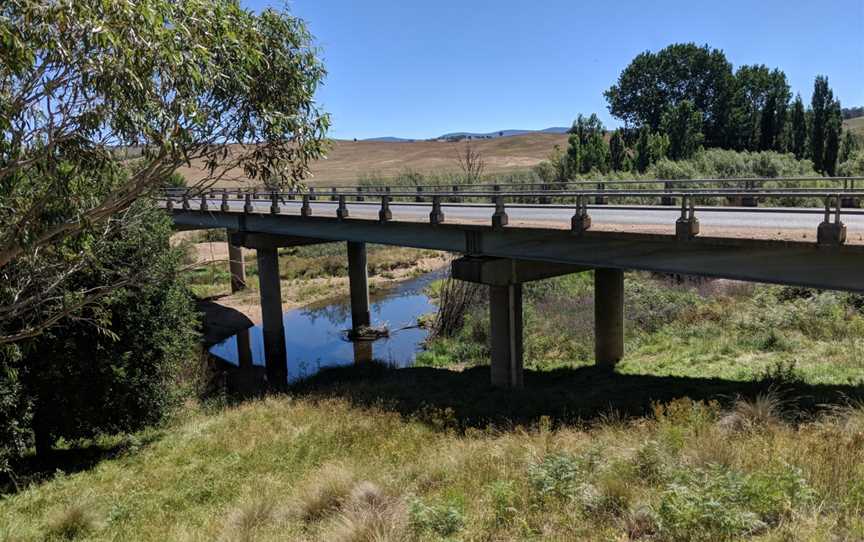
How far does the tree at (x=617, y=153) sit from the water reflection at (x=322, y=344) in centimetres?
3240

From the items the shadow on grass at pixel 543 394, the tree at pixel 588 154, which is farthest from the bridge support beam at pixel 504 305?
the tree at pixel 588 154

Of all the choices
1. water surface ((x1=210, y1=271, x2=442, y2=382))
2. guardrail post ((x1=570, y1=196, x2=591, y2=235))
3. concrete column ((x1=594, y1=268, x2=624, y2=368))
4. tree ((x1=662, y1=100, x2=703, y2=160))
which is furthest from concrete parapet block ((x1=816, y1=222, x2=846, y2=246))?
tree ((x1=662, y1=100, x2=703, y2=160))

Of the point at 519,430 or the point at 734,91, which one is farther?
the point at 734,91

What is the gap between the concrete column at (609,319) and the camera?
18.9m

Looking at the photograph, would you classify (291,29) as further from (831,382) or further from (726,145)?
(726,145)

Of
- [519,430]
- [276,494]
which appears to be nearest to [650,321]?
[519,430]

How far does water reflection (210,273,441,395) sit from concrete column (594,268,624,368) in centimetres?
766

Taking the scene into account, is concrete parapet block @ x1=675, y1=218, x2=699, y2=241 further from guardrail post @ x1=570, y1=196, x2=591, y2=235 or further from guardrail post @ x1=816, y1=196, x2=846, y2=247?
guardrail post @ x1=570, y1=196, x2=591, y2=235

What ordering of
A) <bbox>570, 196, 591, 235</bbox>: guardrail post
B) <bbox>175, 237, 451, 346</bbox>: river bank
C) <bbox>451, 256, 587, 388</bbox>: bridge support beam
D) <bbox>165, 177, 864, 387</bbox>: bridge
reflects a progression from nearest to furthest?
<bbox>165, 177, 864, 387</bbox>: bridge, <bbox>570, 196, 591, 235</bbox>: guardrail post, <bbox>451, 256, 587, 388</bbox>: bridge support beam, <bbox>175, 237, 451, 346</bbox>: river bank

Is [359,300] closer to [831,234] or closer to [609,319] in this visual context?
[609,319]

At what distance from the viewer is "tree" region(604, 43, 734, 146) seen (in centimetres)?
8219

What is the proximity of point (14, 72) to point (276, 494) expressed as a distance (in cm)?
611

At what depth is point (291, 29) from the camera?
8.80 m

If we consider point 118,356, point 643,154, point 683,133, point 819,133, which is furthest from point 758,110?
point 118,356
